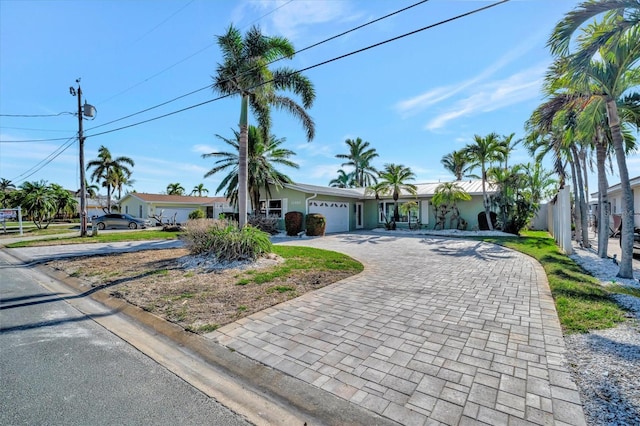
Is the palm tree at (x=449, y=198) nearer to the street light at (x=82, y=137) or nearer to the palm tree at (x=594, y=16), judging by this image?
the palm tree at (x=594, y=16)

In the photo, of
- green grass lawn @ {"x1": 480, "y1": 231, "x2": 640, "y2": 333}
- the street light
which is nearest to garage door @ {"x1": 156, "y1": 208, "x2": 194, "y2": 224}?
the street light

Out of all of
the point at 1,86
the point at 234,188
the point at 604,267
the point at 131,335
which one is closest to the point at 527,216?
the point at 604,267

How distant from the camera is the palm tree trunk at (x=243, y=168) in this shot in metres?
9.28

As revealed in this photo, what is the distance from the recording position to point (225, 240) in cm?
828

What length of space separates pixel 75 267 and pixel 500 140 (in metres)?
20.3

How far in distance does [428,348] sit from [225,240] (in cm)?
636

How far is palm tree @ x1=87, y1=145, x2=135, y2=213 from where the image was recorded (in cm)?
3619

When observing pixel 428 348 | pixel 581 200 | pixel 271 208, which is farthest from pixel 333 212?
pixel 428 348

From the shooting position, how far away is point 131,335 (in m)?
3.99

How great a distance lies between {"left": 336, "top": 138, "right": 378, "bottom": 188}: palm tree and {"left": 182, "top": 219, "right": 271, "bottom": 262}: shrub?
2786 cm

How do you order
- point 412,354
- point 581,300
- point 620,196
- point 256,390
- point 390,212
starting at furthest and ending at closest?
point 390,212, point 620,196, point 581,300, point 412,354, point 256,390

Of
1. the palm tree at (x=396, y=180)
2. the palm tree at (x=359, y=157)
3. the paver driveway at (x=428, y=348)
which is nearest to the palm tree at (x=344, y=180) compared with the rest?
the palm tree at (x=359, y=157)

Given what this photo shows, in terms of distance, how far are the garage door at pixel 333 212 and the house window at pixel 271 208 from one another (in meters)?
2.48

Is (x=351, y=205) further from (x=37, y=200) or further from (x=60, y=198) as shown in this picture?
(x=60, y=198)
